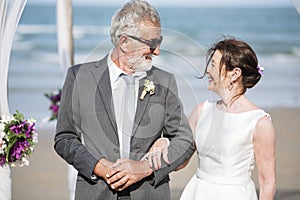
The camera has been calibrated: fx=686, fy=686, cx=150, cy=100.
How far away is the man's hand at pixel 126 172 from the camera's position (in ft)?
10.3

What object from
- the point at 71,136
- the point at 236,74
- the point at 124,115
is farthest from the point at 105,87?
the point at 236,74

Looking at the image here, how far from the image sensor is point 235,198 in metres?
3.46

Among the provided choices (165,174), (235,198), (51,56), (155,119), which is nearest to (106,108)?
(155,119)

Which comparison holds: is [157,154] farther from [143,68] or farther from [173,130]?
[143,68]

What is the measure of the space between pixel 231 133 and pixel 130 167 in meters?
0.62

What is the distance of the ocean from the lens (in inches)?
125

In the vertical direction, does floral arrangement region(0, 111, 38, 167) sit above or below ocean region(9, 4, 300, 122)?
above

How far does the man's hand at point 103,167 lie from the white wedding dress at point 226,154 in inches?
19.6

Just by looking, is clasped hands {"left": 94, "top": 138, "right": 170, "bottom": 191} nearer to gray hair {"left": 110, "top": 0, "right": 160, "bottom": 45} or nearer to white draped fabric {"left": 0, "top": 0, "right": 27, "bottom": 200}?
gray hair {"left": 110, "top": 0, "right": 160, "bottom": 45}

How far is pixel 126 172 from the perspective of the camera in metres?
3.14

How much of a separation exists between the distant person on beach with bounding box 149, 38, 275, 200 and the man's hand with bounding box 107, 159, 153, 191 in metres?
0.39

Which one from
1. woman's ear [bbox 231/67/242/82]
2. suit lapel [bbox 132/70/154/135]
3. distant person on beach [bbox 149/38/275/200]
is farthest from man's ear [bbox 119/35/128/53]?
woman's ear [bbox 231/67/242/82]

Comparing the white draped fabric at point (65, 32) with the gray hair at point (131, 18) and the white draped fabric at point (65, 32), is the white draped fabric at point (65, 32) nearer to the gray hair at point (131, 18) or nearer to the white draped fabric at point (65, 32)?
the white draped fabric at point (65, 32)

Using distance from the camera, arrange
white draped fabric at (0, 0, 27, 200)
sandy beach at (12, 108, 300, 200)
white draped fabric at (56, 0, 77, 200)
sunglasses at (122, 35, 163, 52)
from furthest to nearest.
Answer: sandy beach at (12, 108, 300, 200), white draped fabric at (56, 0, 77, 200), white draped fabric at (0, 0, 27, 200), sunglasses at (122, 35, 163, 52)
